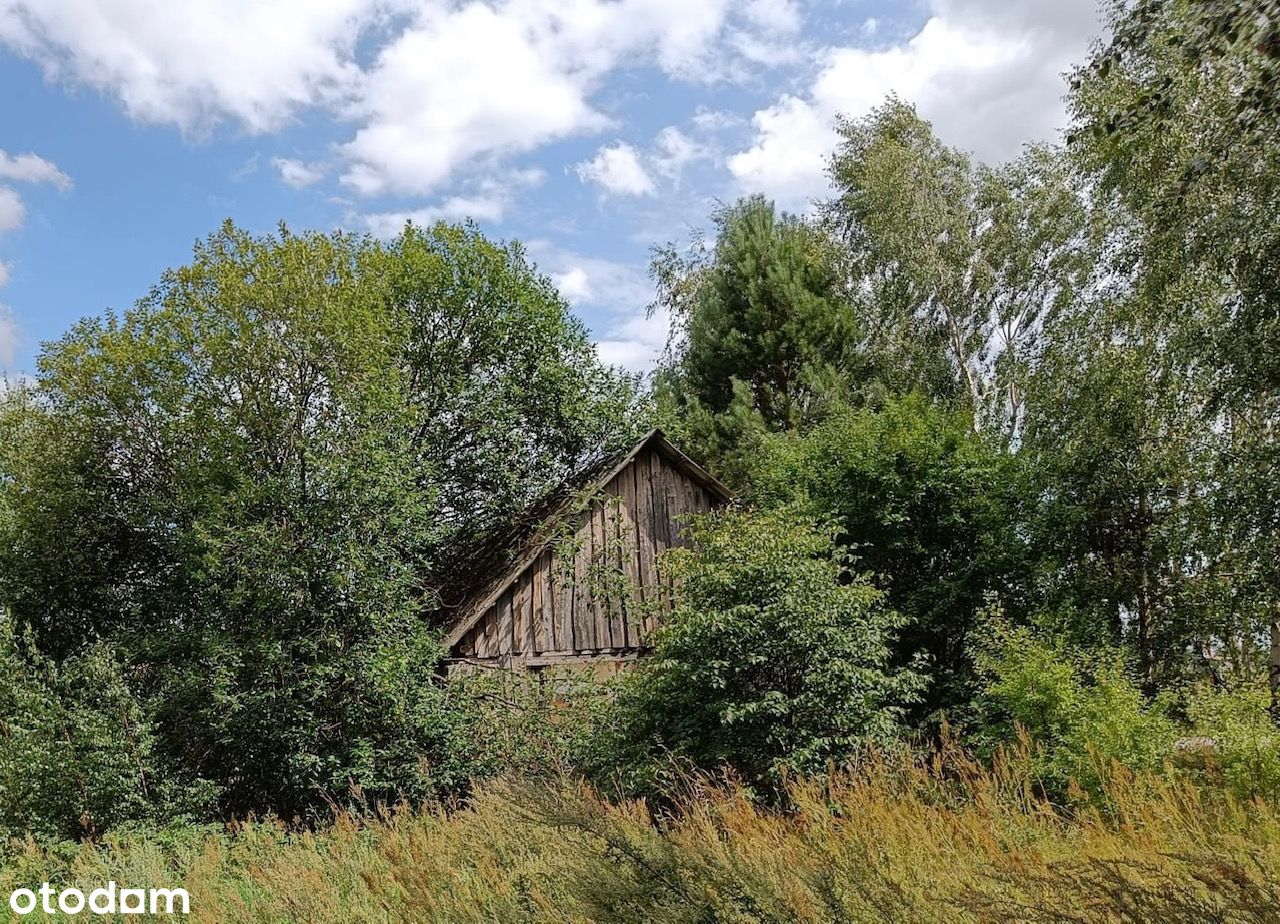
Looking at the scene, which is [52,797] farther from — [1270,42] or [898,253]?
[898,253]

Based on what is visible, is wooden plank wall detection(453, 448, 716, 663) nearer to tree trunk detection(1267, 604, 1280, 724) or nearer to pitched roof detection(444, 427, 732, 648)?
pitched roof detection(444, 427, 732, 648)

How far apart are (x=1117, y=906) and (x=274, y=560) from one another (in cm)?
1117

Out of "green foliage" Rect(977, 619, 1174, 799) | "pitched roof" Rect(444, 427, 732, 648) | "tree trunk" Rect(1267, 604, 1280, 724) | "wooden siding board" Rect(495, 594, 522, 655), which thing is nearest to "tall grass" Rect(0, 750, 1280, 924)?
"green foliage" Rect(977, 619, 1174, 799)

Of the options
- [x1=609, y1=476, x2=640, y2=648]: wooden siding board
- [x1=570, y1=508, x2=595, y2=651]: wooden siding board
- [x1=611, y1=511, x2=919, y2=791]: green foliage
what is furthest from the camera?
[x1=609, y1=476, x2=640, y2=648]: wooden siding board

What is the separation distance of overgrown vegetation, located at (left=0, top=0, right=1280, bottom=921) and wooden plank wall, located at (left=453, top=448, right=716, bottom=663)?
0.97m

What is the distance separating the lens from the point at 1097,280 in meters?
18.1

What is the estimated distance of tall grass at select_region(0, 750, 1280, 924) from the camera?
10.0 ft

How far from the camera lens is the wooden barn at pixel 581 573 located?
14.0 metres

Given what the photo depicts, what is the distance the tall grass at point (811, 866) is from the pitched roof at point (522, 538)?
6827mm

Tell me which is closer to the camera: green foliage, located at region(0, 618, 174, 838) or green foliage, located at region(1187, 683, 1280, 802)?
green foliage, located at region(1187, 683, 1280, 802)

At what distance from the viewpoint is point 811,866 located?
374 centimetres

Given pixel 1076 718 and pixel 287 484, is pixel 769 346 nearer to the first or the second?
pixel 287 484

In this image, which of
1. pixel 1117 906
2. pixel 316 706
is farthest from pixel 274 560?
pixel 1117 906

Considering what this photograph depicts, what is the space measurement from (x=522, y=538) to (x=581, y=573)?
1.30 meters
